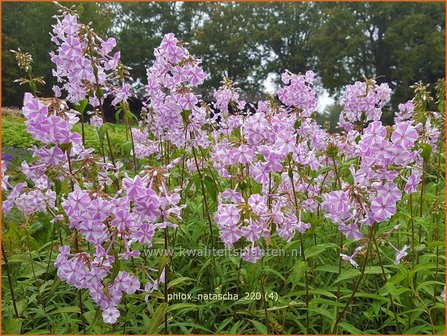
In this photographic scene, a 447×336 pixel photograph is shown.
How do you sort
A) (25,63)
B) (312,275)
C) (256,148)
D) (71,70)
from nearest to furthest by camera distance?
(71,70) < (256,148) < (312,275) < (25,63)

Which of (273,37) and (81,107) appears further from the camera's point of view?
(273,37)

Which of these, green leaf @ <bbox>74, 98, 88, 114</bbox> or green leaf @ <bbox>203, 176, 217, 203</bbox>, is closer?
green leaf @ <bbox>74, 98, 88, 114</bbox>

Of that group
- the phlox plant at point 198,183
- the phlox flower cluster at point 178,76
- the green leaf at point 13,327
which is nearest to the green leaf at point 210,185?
the phlox plant at point 198,183

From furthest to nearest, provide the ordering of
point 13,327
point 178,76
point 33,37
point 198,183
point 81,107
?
point 33,37, point 198,183, point 178,76, point 81,107, point 13,327

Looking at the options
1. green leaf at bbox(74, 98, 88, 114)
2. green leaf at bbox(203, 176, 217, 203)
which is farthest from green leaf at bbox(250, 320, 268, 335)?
green leaf at bbox(74, 98, 88, 114)

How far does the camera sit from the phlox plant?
7.00 feet

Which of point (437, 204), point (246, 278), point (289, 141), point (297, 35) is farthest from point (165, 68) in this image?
point (297, 35)

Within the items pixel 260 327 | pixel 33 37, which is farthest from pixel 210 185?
pixel 33 37

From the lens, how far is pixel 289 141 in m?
2.56

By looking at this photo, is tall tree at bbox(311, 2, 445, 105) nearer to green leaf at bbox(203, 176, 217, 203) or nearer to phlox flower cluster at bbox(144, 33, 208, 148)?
phlox flower cluster at bbox(144, 33, 208, 148)

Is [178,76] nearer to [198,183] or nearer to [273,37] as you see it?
[198,183]

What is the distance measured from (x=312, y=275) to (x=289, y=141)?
3.35ft

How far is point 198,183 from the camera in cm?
325

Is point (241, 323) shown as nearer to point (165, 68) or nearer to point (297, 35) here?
point (165, 68)
